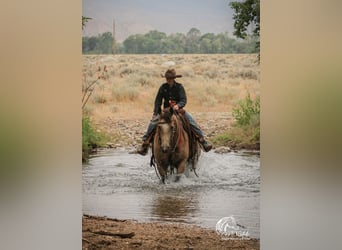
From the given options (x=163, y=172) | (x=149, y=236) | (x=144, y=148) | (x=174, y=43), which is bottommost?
(x=149, y=236)

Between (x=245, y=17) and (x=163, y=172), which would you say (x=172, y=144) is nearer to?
(x=163, y=172)

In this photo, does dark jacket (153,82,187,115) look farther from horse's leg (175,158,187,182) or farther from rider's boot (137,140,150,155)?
horse's leg (175,158,187,182)

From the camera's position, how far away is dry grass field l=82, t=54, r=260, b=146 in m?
2.63

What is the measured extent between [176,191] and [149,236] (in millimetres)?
302

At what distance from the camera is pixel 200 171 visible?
262 centimetres

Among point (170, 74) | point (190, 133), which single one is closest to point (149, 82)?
point (170, 74)

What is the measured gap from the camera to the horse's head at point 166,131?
2.64 m

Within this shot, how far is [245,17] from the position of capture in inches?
102

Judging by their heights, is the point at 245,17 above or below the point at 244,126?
above

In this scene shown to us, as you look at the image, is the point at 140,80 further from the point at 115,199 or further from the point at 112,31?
the point at 115,199

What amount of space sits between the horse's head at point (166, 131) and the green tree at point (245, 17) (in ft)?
2.11
